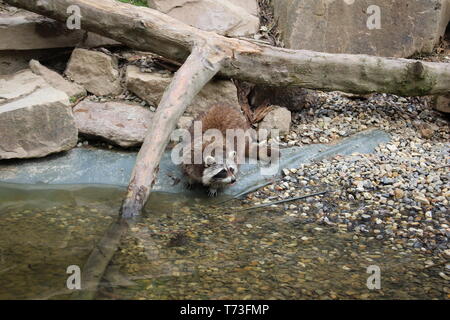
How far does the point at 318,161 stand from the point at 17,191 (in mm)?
3494

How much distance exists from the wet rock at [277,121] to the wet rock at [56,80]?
2.41 metres

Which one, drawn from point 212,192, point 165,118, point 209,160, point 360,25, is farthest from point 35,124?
point 360,25

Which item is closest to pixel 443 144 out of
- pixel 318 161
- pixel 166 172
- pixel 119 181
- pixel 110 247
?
pixel 318 161

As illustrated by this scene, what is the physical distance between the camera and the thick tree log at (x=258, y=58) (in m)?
6.45

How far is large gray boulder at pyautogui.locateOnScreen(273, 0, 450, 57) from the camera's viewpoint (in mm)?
7793

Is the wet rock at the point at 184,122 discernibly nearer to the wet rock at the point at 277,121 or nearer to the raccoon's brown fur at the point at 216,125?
the raccoon's brown fur at the point at 216,125

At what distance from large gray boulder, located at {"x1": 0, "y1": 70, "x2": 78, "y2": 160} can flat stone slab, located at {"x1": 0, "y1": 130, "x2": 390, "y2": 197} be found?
128 mm

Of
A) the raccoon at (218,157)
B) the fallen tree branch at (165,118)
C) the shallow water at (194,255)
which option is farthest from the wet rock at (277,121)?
the shallow water at (194,255)

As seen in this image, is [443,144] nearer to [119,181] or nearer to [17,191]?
[119,181]

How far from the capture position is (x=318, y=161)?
263 inches

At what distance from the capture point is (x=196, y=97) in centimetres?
696

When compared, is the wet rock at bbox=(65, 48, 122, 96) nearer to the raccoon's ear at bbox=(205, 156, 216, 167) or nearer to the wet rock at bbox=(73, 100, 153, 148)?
the wet rock at bbox=(73, 100, 153, 148)

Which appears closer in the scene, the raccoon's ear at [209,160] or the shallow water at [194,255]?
the shallow water at [194,255]

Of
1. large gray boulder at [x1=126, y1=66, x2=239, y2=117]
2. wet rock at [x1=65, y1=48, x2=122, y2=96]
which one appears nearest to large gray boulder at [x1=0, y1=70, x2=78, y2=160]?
wet rock at [x1=65, y1=48, x2=122, y2=96]
